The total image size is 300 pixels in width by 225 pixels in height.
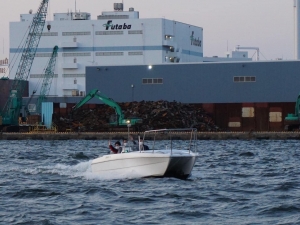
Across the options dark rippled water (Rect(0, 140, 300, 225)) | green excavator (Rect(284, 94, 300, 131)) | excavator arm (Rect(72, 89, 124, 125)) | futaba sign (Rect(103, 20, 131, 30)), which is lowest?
dark rippled water (Rect(0, 140, 300, 225))

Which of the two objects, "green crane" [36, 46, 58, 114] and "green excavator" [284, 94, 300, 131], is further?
"green crane" [36, 46, 58, 114]

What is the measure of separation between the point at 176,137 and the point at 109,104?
26.1ft

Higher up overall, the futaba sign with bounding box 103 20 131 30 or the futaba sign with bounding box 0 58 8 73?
the futaba sign with bounding box 103 20 131 30

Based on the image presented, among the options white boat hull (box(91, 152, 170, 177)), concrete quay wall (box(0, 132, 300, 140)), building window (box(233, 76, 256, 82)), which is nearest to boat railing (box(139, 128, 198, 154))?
concrete quay wall (box(0, 132, 300, 140))

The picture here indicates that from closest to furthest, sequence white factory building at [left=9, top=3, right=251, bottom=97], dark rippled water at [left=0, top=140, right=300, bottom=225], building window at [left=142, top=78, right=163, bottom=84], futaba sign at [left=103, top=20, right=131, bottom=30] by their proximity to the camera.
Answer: dark rippled water at [left=0, top=140, right=300, bottom=225] → building window at [left=142, top=78, right=163, bottom=84] → white factory building at [left=9, top=3, right=251, bottom=97] → futaba sign at [left=103, top=20, right=131, bottom=30]

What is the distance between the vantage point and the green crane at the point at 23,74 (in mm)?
93188

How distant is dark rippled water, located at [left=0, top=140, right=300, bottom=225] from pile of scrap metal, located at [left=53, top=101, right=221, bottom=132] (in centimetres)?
4606

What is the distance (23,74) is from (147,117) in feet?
102

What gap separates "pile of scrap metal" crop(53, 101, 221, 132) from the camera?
273ft

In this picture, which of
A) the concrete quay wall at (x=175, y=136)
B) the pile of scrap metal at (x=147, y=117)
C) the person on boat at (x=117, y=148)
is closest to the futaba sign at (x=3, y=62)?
the pile of scrap metal at (x=147, y=117)

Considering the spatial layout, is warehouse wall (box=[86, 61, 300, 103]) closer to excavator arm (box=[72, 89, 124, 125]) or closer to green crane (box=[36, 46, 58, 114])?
excavator arm (box=[72, 89, 124, 125])

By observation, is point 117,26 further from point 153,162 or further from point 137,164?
point 153,162

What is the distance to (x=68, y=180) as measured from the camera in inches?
1236

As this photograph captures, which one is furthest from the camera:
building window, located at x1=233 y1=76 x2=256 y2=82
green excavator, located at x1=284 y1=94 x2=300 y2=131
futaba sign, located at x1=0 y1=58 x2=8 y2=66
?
futaba sign, located at x1=0 y1=58 x2=8 y2=66
